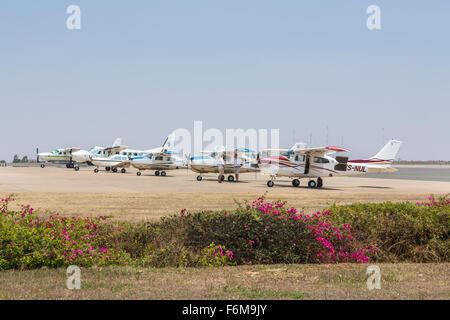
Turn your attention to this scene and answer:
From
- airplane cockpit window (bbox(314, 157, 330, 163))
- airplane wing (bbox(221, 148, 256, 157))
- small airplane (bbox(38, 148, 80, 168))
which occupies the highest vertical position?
airplane wing (bbox(221, 148, 256, 157))

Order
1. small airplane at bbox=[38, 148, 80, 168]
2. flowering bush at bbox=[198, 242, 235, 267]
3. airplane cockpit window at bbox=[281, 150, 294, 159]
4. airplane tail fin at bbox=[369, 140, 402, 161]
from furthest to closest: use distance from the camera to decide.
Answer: small airplane at bbox=[38, 148, 80, 168], airplane tail fin at bbox=[369, 140, 402, 161], airplane cockpit window at bbox=[281, 150, 294, 159], flowering bush at bbox=[198, 242, 235, 267]

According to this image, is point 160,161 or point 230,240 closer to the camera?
point 230,240

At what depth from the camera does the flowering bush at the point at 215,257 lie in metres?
7.73

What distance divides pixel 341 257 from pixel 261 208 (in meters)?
1.75

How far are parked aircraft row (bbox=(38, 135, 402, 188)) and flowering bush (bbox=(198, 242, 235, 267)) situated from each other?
22596 millimetres

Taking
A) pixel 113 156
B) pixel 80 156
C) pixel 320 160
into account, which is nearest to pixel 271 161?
pixel 320 160

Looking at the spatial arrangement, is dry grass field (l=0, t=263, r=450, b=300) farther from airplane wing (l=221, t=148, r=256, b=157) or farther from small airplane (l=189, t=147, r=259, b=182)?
small airplane (l=189, t=147, r=259, b=182)

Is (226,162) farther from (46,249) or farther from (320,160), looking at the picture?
(46,249)

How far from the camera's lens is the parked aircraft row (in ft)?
107

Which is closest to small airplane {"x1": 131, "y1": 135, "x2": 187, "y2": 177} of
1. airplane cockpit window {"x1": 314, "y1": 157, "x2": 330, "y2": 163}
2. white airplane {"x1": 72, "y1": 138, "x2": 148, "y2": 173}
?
white airplane {"x1": 72, "y1": 138, "x2": 148, "y2": 173}

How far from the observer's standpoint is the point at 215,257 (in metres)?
7.83

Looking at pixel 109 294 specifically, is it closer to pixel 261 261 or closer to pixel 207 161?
pixel 261 261

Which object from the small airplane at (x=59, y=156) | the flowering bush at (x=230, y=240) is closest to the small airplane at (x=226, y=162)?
the flowering bush at (x=230, y=240)

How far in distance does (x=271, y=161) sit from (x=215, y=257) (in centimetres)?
2542
